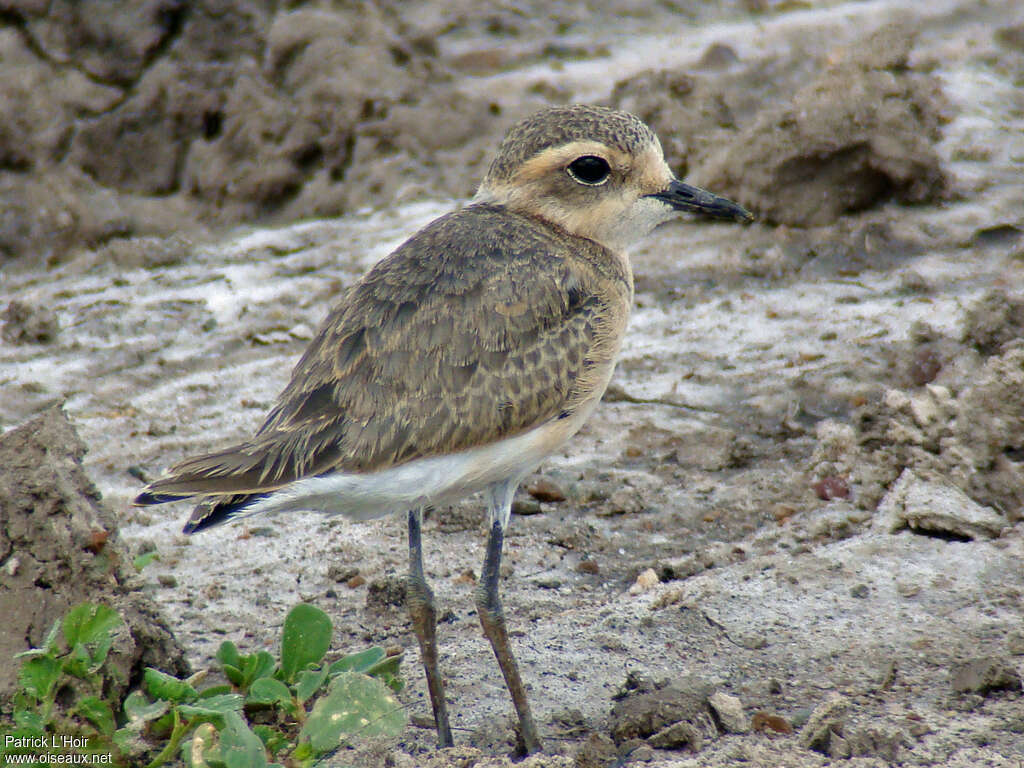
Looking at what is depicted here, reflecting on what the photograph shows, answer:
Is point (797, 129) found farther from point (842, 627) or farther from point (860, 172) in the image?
point (842, 627)

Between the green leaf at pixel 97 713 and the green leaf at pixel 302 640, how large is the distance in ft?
1.75

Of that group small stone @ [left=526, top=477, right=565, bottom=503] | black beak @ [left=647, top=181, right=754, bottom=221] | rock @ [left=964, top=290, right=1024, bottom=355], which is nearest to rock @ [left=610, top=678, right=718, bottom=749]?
small stone @ [left=526, top=477, right=565, bottom=503]

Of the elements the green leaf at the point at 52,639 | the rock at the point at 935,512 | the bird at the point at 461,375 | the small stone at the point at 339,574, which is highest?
the bird at the point at 461,375

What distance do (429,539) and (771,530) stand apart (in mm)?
1444

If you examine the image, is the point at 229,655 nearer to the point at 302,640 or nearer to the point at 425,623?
the point at 302,640

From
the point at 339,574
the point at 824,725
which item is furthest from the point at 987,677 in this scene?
the point at 339,574

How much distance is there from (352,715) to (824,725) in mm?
1375

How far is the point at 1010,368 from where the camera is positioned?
4398 mm

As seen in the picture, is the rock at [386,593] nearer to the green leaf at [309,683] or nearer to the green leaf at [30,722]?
the green leaf at [309,683]

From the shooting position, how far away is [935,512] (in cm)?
421

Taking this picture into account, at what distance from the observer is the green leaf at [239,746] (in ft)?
9.64

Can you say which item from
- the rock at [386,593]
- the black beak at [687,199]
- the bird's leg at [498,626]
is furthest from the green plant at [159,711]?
the black beak at [687,199]

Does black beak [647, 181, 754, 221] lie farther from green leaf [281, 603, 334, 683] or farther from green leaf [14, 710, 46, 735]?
green leaf [14, 710, 46, 735]

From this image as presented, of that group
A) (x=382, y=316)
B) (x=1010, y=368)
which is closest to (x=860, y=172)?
(x=1010, y=368)
